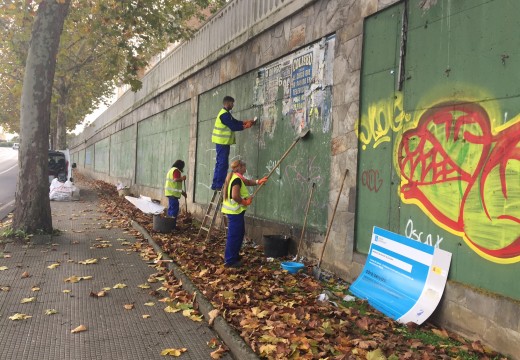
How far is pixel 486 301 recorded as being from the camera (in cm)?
386

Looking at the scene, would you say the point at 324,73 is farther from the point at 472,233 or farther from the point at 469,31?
the point at 472,233

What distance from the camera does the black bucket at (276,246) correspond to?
7051mm

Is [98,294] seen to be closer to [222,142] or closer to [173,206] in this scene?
[222,142]

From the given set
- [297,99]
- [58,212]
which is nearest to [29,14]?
[58,212]

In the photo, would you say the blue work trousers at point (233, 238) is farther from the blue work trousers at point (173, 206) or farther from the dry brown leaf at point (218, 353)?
the blue work trousers at point (173, 206)

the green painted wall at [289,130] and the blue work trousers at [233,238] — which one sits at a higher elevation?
the green painted wall at [289,130]

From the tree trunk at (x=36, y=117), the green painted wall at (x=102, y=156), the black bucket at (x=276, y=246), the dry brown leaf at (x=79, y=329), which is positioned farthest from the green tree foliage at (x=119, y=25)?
the green painted wall at (x=102, y=156)

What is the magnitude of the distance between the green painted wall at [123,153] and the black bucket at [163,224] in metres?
11.1

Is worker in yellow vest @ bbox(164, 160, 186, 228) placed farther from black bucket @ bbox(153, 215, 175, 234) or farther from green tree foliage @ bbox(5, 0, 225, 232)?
green tree foliage @ bbox(5, 0, 225, 232)

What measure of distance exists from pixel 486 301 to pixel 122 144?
2218 cm

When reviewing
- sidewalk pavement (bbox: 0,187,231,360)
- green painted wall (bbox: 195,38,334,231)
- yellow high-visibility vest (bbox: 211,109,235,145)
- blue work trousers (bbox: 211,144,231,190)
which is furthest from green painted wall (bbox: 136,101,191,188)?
sidewalk pavement (bbox: 0,187,231,360)

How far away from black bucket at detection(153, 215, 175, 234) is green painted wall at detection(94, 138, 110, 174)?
21.2 metres

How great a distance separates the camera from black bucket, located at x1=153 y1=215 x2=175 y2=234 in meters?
9.47

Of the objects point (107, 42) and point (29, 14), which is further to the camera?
point (107, 42)
